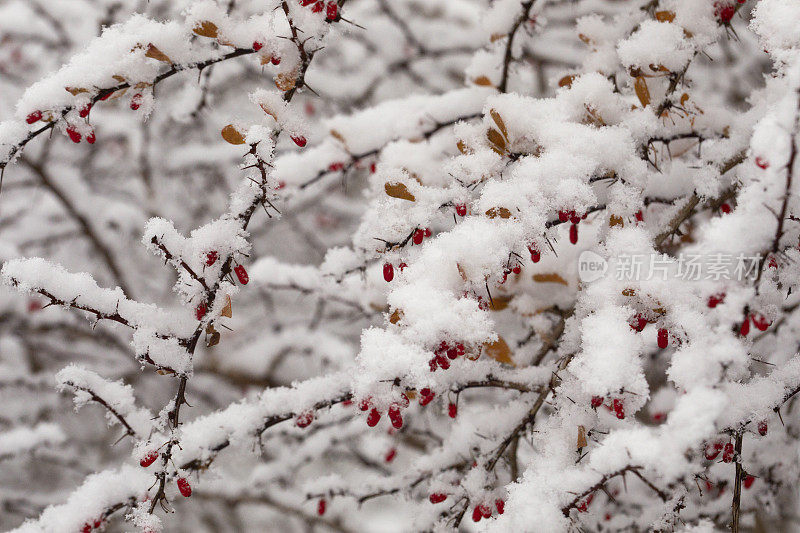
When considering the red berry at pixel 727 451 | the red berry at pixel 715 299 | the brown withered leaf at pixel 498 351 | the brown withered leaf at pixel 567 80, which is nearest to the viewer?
the red berry at pixel 715 299

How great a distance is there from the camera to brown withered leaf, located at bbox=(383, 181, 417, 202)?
1252 millimetres

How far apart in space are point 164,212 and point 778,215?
3.66 metres

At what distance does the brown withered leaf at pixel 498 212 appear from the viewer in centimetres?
115

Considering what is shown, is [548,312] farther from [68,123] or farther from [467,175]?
[68,123]

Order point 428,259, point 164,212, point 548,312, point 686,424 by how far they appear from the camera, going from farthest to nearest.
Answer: point 164,212, point 548,312, point 428,259, point 686,424

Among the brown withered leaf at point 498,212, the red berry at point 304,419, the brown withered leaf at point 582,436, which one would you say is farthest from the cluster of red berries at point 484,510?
the brown withered leaf at point 498,212

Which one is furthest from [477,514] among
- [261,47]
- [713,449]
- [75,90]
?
[75,90]

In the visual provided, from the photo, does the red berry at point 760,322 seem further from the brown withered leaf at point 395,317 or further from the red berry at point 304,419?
the red berry at point 304,419

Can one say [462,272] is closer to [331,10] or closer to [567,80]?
[331,10]

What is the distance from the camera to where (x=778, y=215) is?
0.88 meters

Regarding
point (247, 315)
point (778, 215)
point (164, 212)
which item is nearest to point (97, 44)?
point (778, 215)

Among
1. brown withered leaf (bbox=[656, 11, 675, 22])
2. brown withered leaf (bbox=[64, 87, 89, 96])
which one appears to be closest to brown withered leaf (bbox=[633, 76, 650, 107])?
brown withered leaf (bbox=[656, 11, 675, 22])

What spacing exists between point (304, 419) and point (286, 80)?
763 mm

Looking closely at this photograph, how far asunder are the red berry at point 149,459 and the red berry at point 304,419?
32 cm
